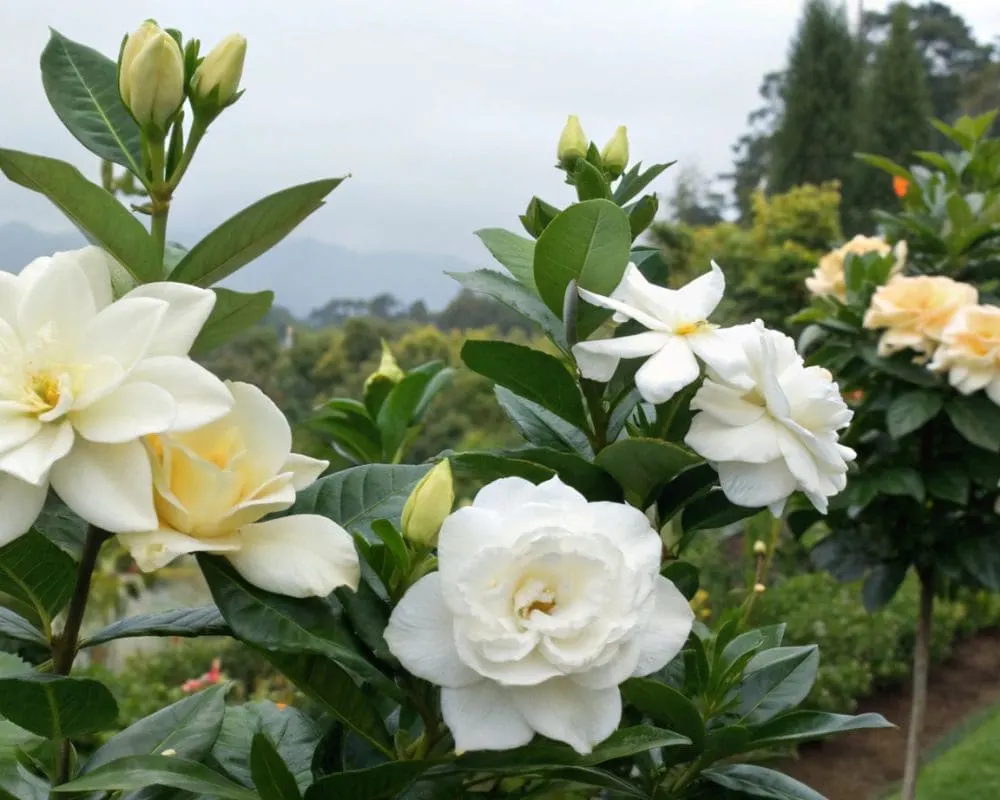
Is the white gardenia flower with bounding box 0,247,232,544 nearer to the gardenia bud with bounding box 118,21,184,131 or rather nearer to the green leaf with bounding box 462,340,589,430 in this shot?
the gardenia bud with bounding box 118,21,184,131

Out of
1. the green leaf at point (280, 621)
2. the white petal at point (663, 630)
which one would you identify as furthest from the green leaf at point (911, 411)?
the green leaf at point (280, 621)

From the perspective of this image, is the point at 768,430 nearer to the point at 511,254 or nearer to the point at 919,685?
the point at 511,254

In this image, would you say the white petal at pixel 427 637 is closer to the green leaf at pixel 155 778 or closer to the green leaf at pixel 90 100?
the green leaf at pixel 155 778

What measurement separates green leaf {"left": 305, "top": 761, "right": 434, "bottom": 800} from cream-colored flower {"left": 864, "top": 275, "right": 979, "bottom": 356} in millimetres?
1479

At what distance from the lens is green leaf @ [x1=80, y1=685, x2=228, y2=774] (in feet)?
1.77

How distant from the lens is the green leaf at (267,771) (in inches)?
19.1

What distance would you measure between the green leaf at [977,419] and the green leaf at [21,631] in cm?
151

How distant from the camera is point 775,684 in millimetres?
692

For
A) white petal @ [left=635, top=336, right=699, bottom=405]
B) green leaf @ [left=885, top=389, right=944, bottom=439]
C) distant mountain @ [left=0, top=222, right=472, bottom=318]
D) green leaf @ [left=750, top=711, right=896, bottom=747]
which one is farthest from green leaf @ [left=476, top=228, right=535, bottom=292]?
distant mountain @ [left=0, top=222, right=472, bottom=318]

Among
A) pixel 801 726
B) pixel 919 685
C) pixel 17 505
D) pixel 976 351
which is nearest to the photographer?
pixel 17 505

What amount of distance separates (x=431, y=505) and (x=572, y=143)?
0.34m

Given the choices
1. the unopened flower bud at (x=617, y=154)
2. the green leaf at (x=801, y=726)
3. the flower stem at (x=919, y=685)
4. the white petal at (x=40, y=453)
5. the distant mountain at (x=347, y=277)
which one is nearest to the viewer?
the white petal at (x=40, y=453)

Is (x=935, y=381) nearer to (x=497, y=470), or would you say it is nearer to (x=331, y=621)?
(x=497, y=470)

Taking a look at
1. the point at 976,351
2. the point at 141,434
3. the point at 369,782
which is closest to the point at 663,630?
the point at 369,782
